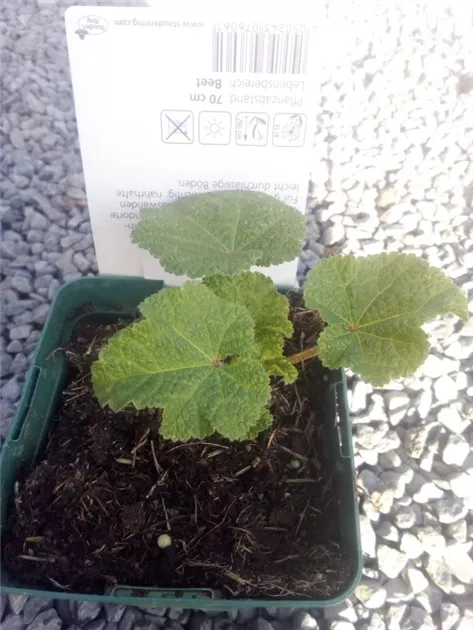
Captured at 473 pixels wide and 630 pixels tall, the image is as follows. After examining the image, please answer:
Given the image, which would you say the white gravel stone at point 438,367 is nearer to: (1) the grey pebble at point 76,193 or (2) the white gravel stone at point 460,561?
(2) the white gravel stone at point 460,561

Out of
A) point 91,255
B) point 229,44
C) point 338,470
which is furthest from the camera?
point 91,255

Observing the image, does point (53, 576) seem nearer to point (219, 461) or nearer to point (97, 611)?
point (97, 611)

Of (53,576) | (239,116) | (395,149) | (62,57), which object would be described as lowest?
(53,576)

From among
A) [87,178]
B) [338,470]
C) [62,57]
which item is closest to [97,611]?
[338,470]

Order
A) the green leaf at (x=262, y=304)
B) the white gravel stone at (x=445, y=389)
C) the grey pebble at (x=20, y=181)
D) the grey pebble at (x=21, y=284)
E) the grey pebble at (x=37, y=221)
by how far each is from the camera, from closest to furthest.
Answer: the green leaf at (x=262, y=304) < the white gravel stone at (x=445, y=389) < the grey pebble at (x=21, y=284) < the grey pebble at (x=37, y=221) < the grey pebble at (x=20, y=181)

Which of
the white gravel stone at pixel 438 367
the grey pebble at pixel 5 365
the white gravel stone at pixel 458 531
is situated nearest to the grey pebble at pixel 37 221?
the grey pebble at pixel 5 365

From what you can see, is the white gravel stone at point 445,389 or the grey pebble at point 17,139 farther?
the grey pebble at point 17,139

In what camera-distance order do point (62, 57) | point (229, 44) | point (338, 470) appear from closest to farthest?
point (229, 44) < point (338, 470) < point (62, 57)
